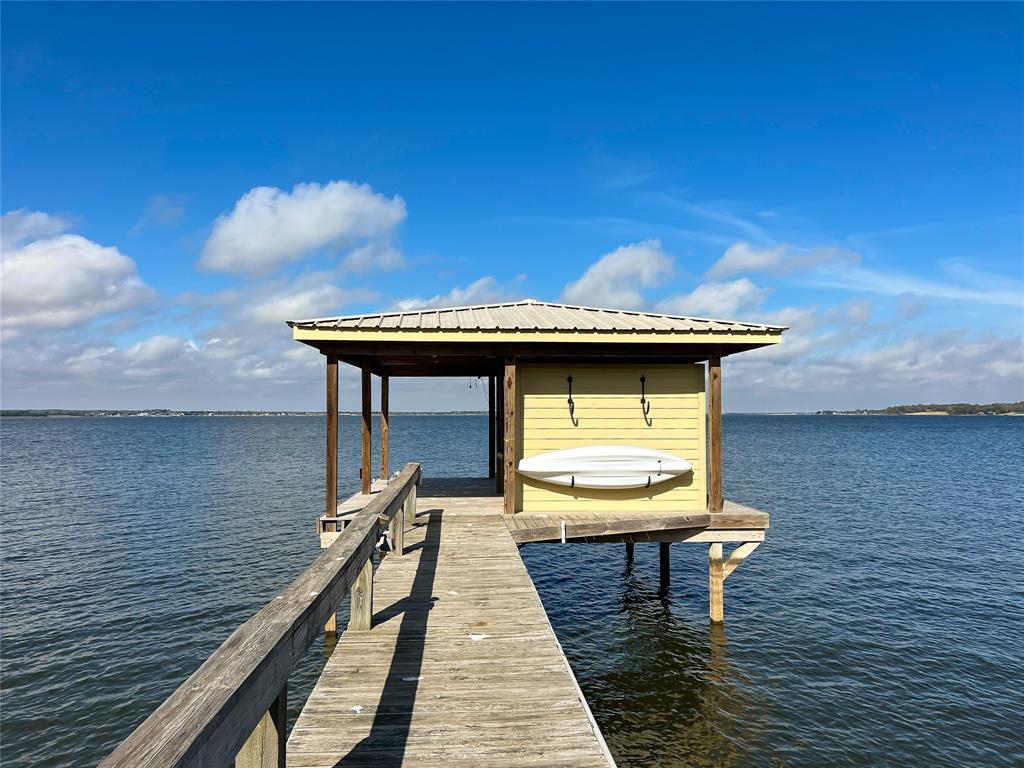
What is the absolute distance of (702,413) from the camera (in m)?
11.3

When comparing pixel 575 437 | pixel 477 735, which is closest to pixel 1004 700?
pixel 575 437

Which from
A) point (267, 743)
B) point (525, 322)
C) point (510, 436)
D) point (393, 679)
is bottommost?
point (393, 679)

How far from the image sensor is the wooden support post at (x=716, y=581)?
11.9 meters

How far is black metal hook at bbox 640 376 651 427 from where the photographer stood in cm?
1138

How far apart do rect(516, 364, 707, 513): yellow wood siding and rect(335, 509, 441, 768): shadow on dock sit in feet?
13.0

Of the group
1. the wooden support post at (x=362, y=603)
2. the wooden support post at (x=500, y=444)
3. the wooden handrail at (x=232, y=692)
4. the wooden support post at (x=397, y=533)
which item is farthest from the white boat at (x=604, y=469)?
the wooden handrail at (x=232, y=692)

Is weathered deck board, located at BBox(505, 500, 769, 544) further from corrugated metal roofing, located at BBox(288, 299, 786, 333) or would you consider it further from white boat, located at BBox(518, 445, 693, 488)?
corrugated metal roofing, located at BBox(288, 299, 786, 333)

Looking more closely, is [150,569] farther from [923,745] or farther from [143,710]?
[923,745]

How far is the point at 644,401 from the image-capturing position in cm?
1140

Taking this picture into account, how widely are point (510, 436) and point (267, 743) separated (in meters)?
8.35

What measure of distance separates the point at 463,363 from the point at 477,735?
11.0m

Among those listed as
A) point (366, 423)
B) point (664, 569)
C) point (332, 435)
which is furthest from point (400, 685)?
point (664, 569)

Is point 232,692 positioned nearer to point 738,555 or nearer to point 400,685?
point 400,685

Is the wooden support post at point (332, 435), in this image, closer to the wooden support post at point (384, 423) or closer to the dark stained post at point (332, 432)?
the dark stained post at point (332, 432)
